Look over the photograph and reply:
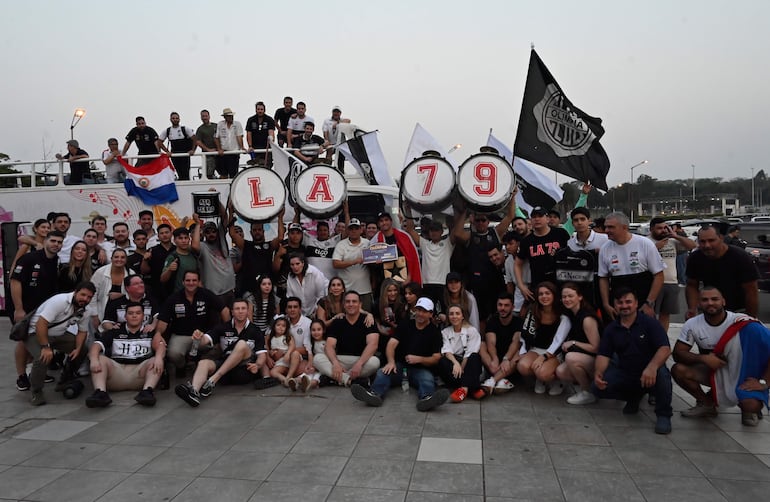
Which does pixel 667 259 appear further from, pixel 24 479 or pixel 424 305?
pixel 24 479

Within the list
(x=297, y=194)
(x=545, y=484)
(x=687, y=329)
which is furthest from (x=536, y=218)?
(x=545, y=484)

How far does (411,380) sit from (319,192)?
93.8 inches

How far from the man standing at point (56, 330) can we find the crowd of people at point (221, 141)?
4.76 m

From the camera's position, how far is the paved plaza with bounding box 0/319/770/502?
11.1 feet

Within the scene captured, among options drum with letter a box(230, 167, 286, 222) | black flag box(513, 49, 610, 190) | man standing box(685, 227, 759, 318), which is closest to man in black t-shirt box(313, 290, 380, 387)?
drum with letter a box(230, 167, 286, 222)

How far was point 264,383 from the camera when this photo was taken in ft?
18.6

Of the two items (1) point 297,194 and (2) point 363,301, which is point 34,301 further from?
(2) point 363,301

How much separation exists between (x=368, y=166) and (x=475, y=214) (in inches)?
125

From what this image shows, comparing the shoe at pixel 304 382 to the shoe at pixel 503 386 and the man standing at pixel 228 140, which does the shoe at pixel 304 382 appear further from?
the man standing at pixel 228 140

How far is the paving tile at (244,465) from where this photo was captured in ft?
11.9

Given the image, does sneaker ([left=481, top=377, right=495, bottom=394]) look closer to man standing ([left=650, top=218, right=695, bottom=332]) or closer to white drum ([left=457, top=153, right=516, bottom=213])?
white drum ([left=457, top=153, right=516, bottom=213])

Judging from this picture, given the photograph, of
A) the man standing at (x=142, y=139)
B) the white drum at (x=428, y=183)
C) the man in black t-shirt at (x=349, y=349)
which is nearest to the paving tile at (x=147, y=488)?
the man in black t-shirt at (x=349, y=349)

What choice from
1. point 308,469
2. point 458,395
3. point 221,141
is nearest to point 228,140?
point 221,141

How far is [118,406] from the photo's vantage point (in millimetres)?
5270
